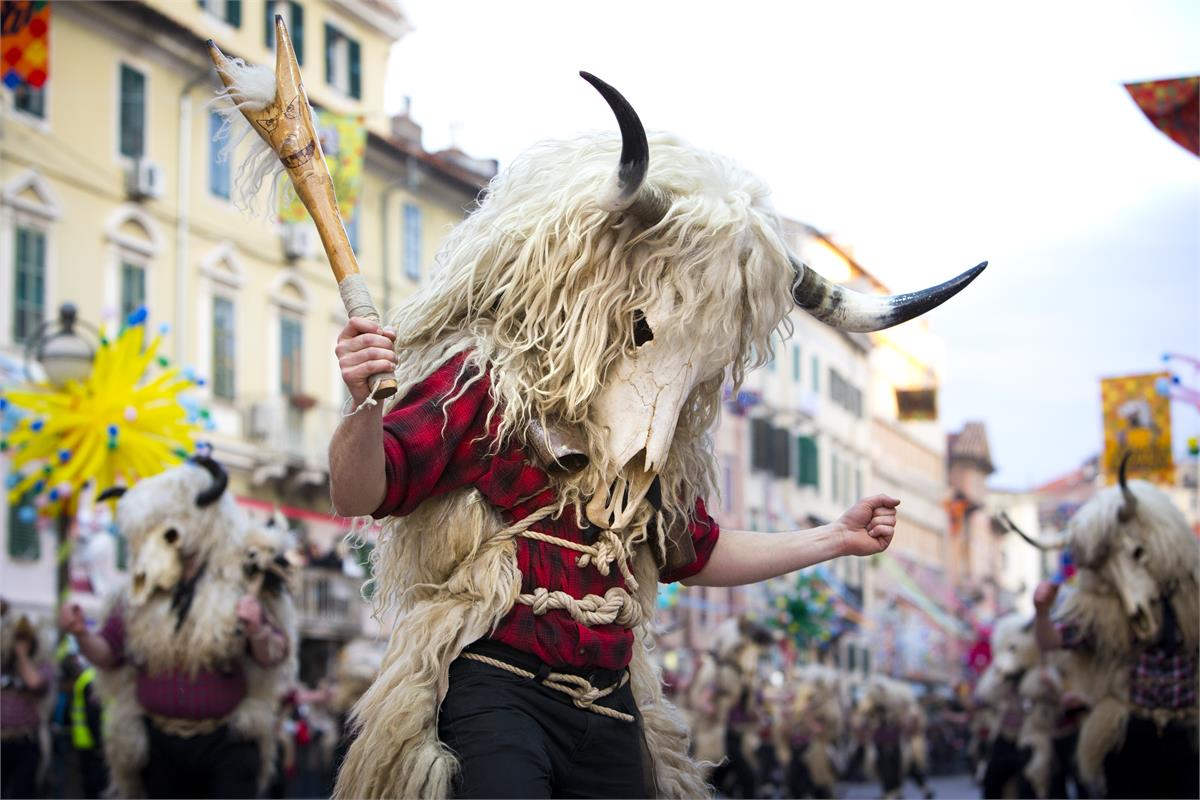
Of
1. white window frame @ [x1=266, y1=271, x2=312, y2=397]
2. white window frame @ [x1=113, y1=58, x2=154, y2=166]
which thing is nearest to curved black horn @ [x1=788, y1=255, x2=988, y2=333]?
white window frame @ [x1=113, y1=58, x2=154, y2=166]

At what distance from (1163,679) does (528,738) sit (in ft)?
17.6

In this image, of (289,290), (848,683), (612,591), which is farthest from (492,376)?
(848,683)

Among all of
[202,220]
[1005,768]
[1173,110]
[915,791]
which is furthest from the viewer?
[915,791]

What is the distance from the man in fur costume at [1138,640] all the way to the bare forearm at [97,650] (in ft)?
14.0

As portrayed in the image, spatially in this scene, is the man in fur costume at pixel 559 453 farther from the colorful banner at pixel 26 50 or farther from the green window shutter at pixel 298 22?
the green window shutter at pixel 298 22

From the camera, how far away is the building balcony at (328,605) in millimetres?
Answer: 30688

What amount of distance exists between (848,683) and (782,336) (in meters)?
38.7

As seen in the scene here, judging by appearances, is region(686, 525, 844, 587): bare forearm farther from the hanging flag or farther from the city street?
the city street

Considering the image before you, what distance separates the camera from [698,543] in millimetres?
4316

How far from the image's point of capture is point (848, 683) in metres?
42.0

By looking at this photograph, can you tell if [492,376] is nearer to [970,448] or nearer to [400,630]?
[400,630]

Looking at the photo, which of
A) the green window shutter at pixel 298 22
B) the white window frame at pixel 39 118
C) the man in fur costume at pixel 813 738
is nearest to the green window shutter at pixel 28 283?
the white window frame at pixel 39 118

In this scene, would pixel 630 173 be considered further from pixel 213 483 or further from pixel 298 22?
pixel 298 22

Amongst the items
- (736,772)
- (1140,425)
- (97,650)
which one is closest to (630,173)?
(97,650)
